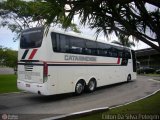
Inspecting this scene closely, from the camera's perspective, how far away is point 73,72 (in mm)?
15266

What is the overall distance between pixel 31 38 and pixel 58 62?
1781 mm

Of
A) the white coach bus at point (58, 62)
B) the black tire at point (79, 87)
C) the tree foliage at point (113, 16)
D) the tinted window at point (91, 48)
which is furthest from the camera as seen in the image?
the tinted window at point (91, 48)

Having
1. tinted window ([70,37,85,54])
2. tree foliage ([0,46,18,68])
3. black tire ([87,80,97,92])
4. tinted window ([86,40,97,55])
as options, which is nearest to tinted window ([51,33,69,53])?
tinted window ([70,37,85,54])

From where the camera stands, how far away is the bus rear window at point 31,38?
13.7 metres

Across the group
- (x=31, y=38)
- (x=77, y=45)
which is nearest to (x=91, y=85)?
(x=77, y=45)

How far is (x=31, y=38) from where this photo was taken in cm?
1412

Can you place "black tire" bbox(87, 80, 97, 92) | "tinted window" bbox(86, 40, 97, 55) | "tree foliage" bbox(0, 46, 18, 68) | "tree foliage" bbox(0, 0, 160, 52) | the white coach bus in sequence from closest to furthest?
"tree foliage" bbox(0, 0, 160, 52) → the white coach bus → "tinted window" bbox(86, 40, 97, 55) → "black tire" bbox(87, 80, 97, 92) → "tree foliage" bbox(0, 46, 18, 68)

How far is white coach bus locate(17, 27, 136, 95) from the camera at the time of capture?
13.4 meters

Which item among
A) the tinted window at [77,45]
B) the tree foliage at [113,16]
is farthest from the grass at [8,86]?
the tree foliage at [113,16]

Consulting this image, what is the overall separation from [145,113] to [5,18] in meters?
29.0

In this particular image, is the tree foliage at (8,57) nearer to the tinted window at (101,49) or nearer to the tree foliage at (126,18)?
the tinted window at (101,49)

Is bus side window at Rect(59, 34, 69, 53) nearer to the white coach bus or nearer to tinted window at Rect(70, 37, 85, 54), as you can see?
the white coach bus

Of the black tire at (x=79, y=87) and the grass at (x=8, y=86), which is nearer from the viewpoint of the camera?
the black tire at (x=79, y=87)

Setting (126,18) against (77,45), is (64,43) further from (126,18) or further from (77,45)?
(126,18)
